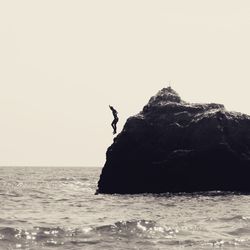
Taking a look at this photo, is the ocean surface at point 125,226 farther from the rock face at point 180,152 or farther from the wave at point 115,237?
the rock face at point 180,152

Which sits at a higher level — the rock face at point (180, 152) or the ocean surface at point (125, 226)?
the rock face at point (180, 152)

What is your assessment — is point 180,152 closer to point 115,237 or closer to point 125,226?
point 125,226

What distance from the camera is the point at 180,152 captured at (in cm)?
3991

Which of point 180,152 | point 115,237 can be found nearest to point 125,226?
point 115,237

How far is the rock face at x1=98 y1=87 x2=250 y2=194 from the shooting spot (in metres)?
39.6

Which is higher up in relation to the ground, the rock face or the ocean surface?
the rock face

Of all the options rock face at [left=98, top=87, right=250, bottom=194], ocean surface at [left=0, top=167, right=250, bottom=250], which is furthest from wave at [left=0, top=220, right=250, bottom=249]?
rock face at [left=98, top=87, right=250, bottom=194]

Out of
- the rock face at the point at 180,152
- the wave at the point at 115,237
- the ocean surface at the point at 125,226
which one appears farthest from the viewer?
the rock face at the point at 180,152

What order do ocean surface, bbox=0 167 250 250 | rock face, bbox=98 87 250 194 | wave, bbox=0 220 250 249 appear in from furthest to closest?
Result: rock face, bbox=98 87 250 194 → ocean surface, bbox=0 167 250 250 → wave, bbox=0 220 250 249

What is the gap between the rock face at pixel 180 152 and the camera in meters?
39.6

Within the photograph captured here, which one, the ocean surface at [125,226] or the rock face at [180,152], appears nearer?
the ocean surface at [125,226]

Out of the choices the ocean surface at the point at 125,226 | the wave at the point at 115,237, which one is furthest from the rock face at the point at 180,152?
the wave at the point at 115,237

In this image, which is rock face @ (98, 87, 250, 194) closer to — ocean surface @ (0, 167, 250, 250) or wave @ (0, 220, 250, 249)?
ocean surface @ (0, 167, 250, 250)

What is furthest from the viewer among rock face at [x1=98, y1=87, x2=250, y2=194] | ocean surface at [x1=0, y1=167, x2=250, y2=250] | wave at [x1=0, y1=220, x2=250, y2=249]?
rock face at [x1=98, y1=87, x2=250, y2=194]
